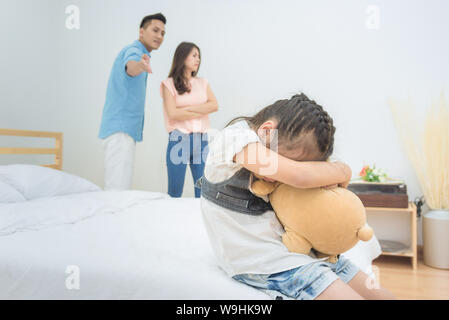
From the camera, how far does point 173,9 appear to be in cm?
284

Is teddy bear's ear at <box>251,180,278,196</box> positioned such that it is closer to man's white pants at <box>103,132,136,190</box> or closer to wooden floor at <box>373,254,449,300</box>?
wooden floor at <box>373,254,449,300</box>

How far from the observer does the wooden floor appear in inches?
68.4

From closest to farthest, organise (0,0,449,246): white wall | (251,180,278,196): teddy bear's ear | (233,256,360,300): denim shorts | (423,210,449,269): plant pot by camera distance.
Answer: (233,256,360,300): denim shorts < (251,180,278,196): teddy bear's ear < (423,210,449,269): plant pot < (0,0,449,246): white wall

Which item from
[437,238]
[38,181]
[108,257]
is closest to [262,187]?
[108,257]

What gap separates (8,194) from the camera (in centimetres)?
170

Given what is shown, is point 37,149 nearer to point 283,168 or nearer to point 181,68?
point 181,68

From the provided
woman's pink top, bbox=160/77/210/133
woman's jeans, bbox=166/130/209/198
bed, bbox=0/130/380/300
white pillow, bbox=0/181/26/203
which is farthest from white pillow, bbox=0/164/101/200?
woman's pink top, bbox=160/77/210/133

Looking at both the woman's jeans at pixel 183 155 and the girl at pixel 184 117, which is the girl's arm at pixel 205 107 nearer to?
the girl at pixel 184 117

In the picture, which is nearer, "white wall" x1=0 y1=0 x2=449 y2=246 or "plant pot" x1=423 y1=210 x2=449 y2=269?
"plant pot" x1=423 y1=210 x2=449 y2=269

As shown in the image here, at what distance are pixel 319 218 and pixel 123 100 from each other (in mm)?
1781

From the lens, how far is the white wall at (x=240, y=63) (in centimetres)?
249

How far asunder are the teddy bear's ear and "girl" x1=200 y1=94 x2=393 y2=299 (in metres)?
0.01

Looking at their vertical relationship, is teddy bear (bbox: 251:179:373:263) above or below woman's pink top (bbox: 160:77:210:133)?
below

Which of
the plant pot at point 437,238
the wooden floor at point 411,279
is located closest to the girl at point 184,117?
the wooden floor at point 411,279
